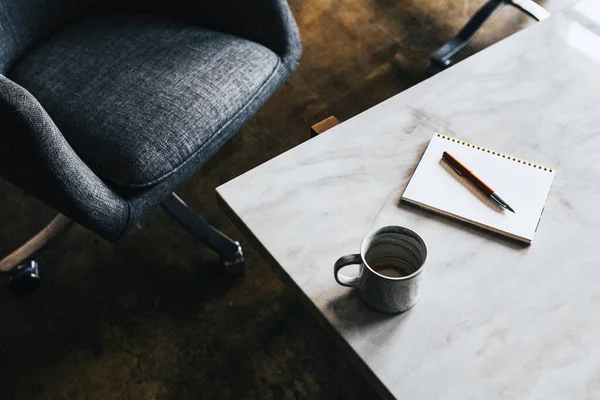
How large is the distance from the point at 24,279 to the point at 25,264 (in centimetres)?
3

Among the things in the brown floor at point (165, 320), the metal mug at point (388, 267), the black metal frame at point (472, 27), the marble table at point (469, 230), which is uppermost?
the metal mug at point (388, 267)

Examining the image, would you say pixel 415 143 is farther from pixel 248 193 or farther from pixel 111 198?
pixel 111 198

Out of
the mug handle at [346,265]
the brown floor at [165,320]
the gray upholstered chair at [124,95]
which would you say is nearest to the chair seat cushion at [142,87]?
the gray upholstered chair at [124,95]

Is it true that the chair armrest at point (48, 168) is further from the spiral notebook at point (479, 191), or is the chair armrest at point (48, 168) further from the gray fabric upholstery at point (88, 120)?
the spiral notebook at point (479, 191)

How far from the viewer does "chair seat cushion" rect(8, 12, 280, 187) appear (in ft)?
3.51

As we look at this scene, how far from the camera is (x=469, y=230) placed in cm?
83

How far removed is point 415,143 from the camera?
932mm

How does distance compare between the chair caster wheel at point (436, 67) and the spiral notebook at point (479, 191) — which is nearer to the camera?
the spiral notebook at point (479, 191)

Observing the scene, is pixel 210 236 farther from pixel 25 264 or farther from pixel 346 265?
pixel 346 265

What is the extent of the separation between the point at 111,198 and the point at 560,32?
802 millimetres

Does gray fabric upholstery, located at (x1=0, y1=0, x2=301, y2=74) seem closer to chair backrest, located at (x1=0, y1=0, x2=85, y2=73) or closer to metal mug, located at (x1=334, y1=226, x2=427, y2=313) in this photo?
chair backrest, located at (x1=0, y1=0, x2=85, y2=73)

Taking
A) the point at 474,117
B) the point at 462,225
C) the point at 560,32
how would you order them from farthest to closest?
1. the point at 560,32
2. the point at 474,117
3. the point at 462,225

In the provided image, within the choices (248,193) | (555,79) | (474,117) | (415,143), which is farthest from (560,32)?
(248,193)

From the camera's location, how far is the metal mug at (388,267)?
2.32 feet
